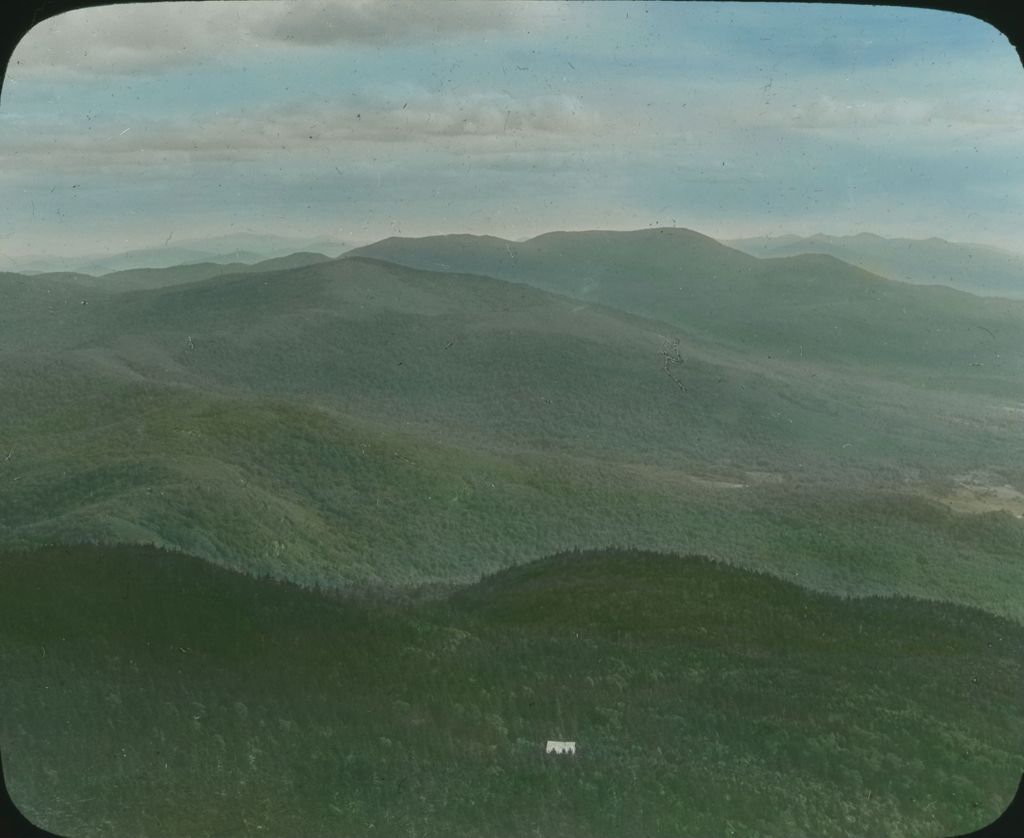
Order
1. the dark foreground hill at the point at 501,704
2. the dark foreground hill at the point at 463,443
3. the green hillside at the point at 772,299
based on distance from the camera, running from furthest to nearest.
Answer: the green hillside at the point at 772,299
the dark foreground hill at the point at 463,443
the dark foreground hill at the point at 501,704

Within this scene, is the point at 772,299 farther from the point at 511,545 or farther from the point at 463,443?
the point at 511,545

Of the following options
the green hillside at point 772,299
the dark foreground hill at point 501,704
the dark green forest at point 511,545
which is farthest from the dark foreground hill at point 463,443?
the dark foreground hill at point 501,704

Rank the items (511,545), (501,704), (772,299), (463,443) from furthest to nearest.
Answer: (772,299) → (463,443) → (511,545) → (501,704)

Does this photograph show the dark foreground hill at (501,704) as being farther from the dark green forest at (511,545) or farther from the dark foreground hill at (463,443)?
the dark foreground hill at (463,443)

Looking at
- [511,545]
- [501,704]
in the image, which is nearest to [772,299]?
[511,545]

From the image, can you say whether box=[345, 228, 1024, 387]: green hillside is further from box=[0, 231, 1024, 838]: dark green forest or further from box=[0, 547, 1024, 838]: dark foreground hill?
box=[0, 547, 1024, 838]: dark foreground hill

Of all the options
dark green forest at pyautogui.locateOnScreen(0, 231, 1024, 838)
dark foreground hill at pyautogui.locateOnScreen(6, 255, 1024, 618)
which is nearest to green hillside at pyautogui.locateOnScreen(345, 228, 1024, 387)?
dark green forest at pyautogui.locateOnScreen(0, 231, 1024, 838)
